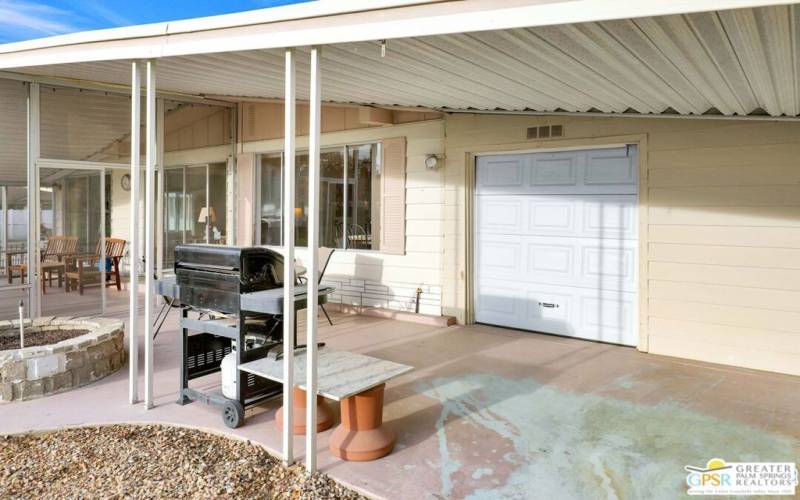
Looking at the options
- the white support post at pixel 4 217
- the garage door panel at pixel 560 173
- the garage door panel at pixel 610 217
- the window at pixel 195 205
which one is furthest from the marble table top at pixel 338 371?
the window at pixel 195 205

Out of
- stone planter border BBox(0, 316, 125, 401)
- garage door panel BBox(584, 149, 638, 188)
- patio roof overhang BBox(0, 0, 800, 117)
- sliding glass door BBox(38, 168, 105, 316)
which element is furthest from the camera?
sliding glass door BBox(38, 168, 105, 316)

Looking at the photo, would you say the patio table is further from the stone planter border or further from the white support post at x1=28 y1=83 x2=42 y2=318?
the white support post at x1=28 y1=83 x2=42 y2=318

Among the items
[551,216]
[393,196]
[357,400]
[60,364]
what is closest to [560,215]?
[551,216]

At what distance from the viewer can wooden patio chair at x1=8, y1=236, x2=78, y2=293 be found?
6275mm

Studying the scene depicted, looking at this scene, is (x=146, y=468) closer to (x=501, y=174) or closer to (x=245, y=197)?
(x=501, y=174)

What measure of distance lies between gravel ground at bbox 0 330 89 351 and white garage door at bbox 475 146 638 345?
13.8ft

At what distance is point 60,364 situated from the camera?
3.78 m

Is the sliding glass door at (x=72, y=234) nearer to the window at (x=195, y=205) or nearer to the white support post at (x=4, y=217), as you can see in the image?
the white support post at (x=4, y=217)

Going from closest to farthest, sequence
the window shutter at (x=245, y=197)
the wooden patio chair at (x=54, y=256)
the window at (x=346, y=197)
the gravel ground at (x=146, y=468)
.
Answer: the gravel ground at (x=146, y=468)
the wooden patio chair at (x=54, y=256)
the window at (x=346, y=197)
the window shutter at (x=245, y=197)

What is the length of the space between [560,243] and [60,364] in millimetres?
4663

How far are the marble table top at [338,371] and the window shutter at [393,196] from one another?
347cm

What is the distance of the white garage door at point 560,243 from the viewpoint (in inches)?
207

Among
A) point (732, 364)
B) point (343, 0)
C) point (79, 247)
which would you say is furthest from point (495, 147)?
point (79, 247)

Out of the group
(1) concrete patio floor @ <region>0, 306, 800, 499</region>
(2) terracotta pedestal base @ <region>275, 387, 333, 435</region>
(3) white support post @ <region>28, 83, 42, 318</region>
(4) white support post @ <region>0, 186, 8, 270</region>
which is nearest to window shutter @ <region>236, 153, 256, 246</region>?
(3) white support post @ <region>28, 83, 42, 318</region>
